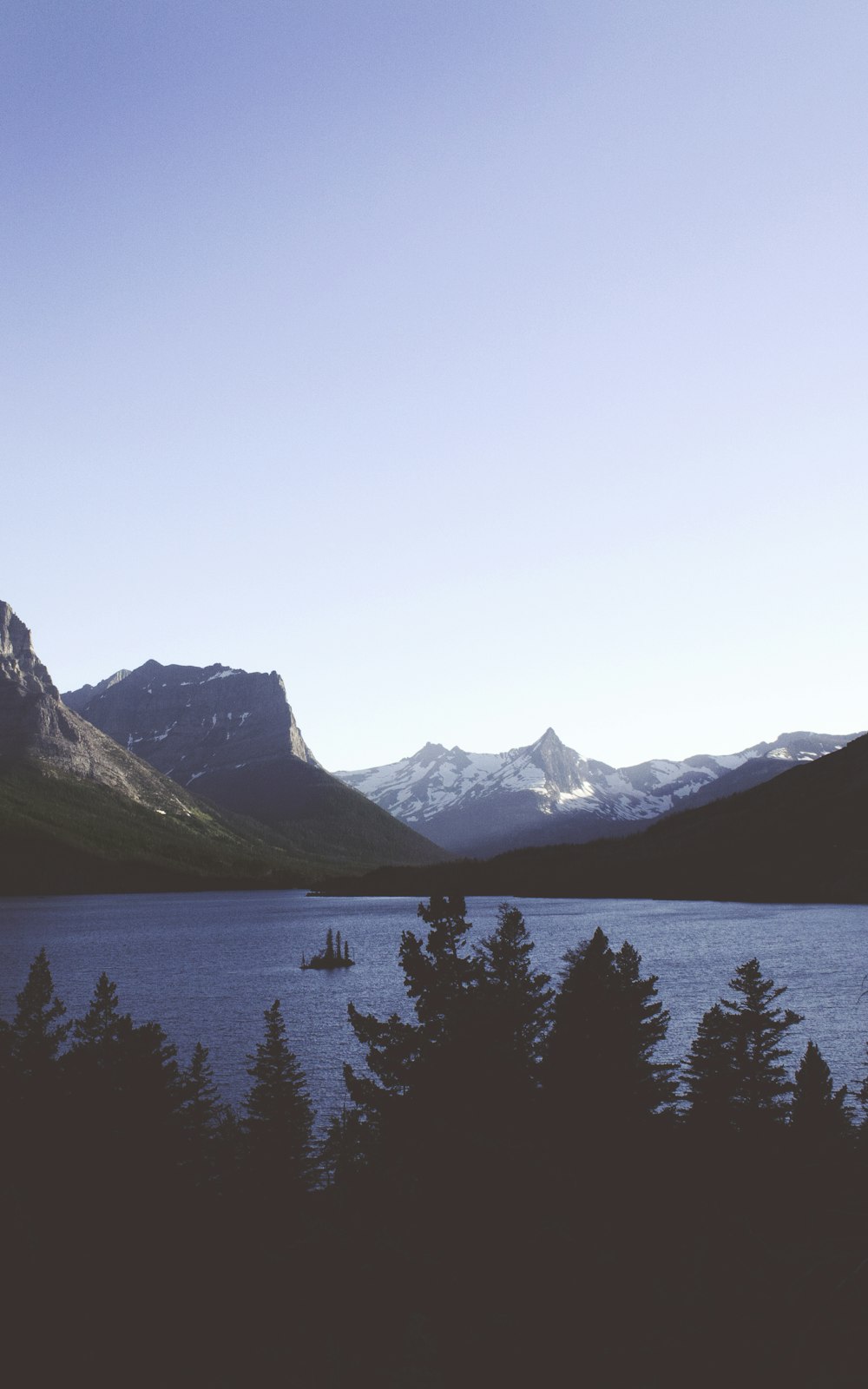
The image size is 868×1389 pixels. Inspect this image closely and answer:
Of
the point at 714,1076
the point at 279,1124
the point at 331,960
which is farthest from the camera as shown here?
the point at 331,960

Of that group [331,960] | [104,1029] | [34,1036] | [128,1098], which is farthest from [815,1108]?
[331,960]

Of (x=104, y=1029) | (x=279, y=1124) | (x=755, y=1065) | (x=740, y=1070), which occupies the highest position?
(x=104, y=1029)

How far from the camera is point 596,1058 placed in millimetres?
39219

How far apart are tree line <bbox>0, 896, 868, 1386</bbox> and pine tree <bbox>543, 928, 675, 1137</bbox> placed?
12 centimetres

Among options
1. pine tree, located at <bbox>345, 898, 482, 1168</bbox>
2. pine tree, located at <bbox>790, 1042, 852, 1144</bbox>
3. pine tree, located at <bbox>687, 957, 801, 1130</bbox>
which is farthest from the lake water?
pine tree, located at <bbox>345, 898, 482, 1168</bbox>

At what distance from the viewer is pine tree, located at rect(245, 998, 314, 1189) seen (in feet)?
145

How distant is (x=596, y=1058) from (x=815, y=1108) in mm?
9142

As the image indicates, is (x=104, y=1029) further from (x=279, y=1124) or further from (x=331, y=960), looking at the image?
(x=331, y=960)

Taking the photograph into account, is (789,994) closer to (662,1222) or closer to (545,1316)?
(662,1222)

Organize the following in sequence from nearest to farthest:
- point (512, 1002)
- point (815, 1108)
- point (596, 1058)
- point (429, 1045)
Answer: point (429, 1045) < point (512, 1002) < point (596, 1058) < point (815, 1108)

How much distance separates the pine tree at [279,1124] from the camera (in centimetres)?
4434

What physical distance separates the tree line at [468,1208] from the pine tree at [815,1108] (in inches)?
5.1

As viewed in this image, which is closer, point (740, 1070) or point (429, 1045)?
point (429, 1045)

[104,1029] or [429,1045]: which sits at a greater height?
[429,1045]
